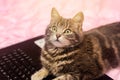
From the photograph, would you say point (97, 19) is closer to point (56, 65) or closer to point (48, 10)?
point (48, 10)

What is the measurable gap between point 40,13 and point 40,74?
2.00 feet

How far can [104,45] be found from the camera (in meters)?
1.09

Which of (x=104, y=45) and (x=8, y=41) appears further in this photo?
(x=8, y=41)

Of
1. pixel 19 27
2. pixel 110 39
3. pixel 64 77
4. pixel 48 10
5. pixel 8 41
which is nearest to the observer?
pixel 64 77

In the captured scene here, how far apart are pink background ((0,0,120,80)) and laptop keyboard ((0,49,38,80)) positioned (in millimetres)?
253

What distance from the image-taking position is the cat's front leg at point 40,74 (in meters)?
1.04

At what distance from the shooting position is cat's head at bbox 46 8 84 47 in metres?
0.98

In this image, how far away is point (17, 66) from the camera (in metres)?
1.09

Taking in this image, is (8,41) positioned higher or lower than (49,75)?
higher

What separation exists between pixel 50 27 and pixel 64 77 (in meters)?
0.18

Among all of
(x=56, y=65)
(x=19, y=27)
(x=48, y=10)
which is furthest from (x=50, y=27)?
(x=48, y=10)

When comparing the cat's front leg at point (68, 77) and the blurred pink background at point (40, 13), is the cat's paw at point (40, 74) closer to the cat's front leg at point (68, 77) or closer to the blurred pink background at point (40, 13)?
the cat's front leg at point (68, 77)

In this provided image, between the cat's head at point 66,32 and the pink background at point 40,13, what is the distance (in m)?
0.42

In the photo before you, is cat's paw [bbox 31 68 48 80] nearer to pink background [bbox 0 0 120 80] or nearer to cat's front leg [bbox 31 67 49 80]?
cat's front leg [bbox 31 67 49 80]
